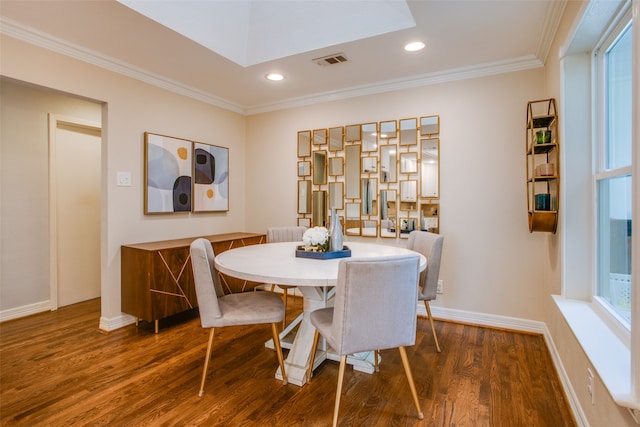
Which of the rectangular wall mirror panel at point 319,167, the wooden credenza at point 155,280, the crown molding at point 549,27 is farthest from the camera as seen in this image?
the rectangular wall mirror panel at point 319,167

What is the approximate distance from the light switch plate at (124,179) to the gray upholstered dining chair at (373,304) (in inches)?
94.1

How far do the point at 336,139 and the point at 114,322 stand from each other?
108 inches

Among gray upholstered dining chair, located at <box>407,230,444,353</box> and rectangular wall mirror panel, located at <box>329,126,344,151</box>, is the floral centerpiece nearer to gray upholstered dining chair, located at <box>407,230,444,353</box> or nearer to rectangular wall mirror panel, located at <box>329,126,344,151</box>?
gray upholstered dining chair, located at <box>407,230,444,353</box>

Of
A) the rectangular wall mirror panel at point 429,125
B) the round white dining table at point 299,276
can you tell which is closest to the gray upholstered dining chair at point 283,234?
the round white dining table at point 299,276

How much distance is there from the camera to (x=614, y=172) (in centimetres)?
163

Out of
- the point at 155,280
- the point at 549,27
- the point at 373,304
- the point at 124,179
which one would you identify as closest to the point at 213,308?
the point at 373,304

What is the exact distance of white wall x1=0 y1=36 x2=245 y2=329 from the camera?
2.46 meters

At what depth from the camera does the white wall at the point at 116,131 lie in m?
2.46

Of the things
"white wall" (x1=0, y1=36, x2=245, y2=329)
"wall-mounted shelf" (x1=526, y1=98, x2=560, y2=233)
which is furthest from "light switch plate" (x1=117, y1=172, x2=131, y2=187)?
"wall-mounted shelf" (x1=526, y1=98, x2=560, y2=233)

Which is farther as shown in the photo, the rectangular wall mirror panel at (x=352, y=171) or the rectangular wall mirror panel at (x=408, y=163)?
the rectangular wall mirror panel at (x=352, y=171)

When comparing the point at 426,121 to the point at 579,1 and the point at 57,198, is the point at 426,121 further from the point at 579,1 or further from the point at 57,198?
the point at 57,198

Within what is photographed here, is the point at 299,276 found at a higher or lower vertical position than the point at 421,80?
lower

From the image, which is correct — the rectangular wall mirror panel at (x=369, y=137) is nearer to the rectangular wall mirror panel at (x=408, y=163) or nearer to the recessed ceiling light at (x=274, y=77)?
the rectangular wall mirror panel at (x=408, y=163)

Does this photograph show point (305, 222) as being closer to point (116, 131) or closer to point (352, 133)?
point (352, 133)
